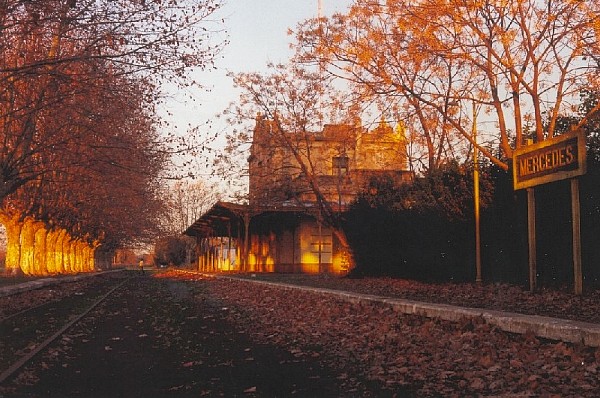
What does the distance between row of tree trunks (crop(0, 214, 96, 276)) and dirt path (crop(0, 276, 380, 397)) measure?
1243 inches

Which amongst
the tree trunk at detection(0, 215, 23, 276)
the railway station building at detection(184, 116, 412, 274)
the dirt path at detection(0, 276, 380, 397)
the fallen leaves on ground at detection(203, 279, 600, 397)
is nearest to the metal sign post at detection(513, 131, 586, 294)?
the fallen leaves on ground at detection(203, 279, 600, 397)

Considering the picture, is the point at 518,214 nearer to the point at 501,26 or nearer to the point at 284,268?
the point at 501,26

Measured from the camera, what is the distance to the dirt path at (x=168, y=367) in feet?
24.8

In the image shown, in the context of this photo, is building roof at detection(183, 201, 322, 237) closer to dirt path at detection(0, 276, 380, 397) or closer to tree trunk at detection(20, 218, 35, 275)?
Result: tree trunk at detection(20, 218, 35, 275)

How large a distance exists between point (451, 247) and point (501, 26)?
23.5ft

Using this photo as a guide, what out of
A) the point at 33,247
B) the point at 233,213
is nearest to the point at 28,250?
the point at 33,247

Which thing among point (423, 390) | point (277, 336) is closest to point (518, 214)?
point (277, 336)

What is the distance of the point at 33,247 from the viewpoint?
47.8 metres

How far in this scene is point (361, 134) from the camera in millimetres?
22312

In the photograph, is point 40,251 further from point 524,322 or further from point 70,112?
point 524,322

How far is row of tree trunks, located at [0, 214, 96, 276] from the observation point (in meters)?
42.7

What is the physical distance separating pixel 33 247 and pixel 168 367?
4254 cm

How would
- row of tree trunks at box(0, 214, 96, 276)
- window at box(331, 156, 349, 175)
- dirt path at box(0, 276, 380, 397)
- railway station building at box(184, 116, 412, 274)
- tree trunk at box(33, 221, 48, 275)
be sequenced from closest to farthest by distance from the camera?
1. dirt path at box(0, 276, 380, 397)
2. railway station building at box(184, 116, 412, 274)
3. window at box(331, 156, 349, 175)
4. row of tree trunks at box(0, 214, 96, 276)
5. tree trunk at box(33, 221, 48, 275)

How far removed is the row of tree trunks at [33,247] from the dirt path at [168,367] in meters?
31.6
